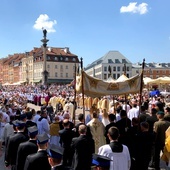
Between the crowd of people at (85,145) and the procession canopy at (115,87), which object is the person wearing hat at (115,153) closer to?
the crowd of people at (85,145)

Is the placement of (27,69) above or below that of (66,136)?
above

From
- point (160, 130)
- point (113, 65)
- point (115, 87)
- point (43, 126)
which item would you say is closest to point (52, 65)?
point (113, 65)

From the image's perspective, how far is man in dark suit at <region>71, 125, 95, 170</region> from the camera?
6.32 m

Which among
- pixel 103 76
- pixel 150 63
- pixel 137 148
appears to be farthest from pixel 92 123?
pixel 150 63

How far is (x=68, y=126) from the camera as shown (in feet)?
24.9

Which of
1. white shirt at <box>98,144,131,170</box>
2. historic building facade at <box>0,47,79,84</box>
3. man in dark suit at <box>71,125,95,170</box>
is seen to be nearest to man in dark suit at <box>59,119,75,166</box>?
man in dark suit at <box>71,125,95,170</box>

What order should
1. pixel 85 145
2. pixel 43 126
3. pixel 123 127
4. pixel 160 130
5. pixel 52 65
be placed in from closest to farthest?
pixel 85 145 < pixel 123 127 < pixel 160 130 < pixel 43 126 < pixel 52 65

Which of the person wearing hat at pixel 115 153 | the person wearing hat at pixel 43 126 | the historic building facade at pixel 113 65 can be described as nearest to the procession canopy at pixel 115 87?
the person wearing hat at pixel 43 126

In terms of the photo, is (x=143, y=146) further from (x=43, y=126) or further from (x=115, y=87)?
(x=43, y=126)

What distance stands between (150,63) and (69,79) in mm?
34087

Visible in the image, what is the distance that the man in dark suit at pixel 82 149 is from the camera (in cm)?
632

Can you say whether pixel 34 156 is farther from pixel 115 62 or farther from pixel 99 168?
pixel 115 62

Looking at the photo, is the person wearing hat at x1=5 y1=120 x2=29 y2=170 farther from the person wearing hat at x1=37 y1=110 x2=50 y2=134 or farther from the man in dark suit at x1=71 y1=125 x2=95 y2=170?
the person wearing hat at x1=37 y1=110 x2=50 y2=134

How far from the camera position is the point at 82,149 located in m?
6.36
